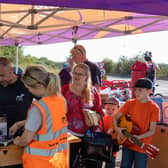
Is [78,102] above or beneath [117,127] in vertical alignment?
above

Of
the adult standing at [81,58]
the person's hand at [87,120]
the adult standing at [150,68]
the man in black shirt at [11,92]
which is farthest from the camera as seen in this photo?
the adult standing at [150,68]

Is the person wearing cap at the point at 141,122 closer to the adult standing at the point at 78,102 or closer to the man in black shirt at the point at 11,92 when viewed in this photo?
the adult standing at the point at 78,102

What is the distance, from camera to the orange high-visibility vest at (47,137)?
1.82 m

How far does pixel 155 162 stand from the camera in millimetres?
3359

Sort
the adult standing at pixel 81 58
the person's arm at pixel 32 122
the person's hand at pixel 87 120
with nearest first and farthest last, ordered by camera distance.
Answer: the person's arm at pixel 32 122
the person's hand at pixel 87 120
the adult standing at pixel 81 58

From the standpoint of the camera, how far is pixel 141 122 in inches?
110

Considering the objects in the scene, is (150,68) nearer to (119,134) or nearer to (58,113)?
(119,134)

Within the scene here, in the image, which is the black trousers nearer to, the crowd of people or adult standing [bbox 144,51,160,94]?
the crowd of people

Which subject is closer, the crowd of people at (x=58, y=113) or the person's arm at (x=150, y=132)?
the crowd of people at (x=58, y=113)

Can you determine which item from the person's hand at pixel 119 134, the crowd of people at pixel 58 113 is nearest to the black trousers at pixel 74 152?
the crowd of people at pixel 58 113

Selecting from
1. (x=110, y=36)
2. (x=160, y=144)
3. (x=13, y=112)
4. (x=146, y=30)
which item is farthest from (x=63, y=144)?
(x=110, y=36)

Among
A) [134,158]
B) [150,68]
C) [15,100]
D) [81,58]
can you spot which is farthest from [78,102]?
[150,68]

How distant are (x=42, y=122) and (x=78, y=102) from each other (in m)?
0.81

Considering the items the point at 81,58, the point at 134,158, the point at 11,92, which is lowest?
the point at 134,158
